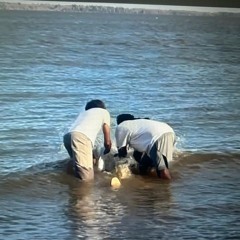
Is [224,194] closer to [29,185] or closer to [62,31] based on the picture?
[29,185]

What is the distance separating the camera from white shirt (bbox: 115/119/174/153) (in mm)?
7609

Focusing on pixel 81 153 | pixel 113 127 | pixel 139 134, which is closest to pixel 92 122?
pixel 81 153

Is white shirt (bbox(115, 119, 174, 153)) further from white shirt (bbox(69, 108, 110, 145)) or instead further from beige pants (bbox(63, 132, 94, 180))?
beige pants (bbox(63, 132, 94, 180))

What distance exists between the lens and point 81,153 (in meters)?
7.58

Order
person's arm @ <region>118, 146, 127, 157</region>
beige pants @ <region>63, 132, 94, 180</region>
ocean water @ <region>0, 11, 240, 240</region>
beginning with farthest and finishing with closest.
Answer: person's arm @ <region>118, 146, 127, 157</region>
beige pants @ <region>63, 132, 94, 180</region>
ocean water @ <region>0, 11, 240, 240</region>

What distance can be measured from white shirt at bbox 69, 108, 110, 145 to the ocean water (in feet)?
1.82

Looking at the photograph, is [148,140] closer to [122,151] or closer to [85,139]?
[122,151]

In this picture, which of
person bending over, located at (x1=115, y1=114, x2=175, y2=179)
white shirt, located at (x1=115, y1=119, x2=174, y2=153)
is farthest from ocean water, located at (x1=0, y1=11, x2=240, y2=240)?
white shirt, located at (x1=115, y1=119, x2=174, y2=153)

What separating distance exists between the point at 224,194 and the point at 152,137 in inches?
37.6

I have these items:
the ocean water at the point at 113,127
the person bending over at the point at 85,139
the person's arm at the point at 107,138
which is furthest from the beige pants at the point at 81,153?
the person's arm at the point at 107,138

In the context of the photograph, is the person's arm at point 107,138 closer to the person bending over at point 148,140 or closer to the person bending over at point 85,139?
the person bending over at point 85,139

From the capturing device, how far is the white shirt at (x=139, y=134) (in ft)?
25.0

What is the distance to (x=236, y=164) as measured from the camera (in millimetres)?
8875

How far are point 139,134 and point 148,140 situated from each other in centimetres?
12
